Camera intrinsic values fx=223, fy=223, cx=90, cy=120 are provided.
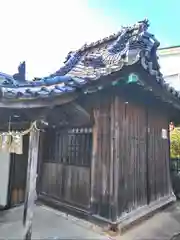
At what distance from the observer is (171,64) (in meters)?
16.9

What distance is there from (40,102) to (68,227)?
10.2 feet

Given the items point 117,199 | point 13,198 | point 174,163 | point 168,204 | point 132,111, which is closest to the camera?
point 117,199

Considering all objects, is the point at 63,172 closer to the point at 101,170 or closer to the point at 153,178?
Result: the point at 101,170

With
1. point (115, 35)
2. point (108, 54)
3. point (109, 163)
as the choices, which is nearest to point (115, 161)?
point (109, 163)

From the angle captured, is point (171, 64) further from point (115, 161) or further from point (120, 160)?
point (115, 161)

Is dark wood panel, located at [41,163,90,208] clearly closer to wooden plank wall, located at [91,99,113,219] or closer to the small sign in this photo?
wooden plank wall, located at [91,99,113,219]

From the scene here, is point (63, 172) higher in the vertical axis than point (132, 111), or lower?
lower

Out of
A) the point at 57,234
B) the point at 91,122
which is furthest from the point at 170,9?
the point at 57,234

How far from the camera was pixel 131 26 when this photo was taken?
818 cm

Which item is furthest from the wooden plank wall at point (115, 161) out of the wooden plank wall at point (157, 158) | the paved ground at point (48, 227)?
the wooden plank wall at point (157, 158)

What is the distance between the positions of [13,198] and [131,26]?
7077 mm

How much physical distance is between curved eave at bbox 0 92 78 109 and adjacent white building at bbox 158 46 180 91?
13973 millimetres

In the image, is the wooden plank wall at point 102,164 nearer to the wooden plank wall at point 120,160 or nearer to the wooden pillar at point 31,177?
the wooden plank wall at point 120,160

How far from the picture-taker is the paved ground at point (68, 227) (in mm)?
4781
